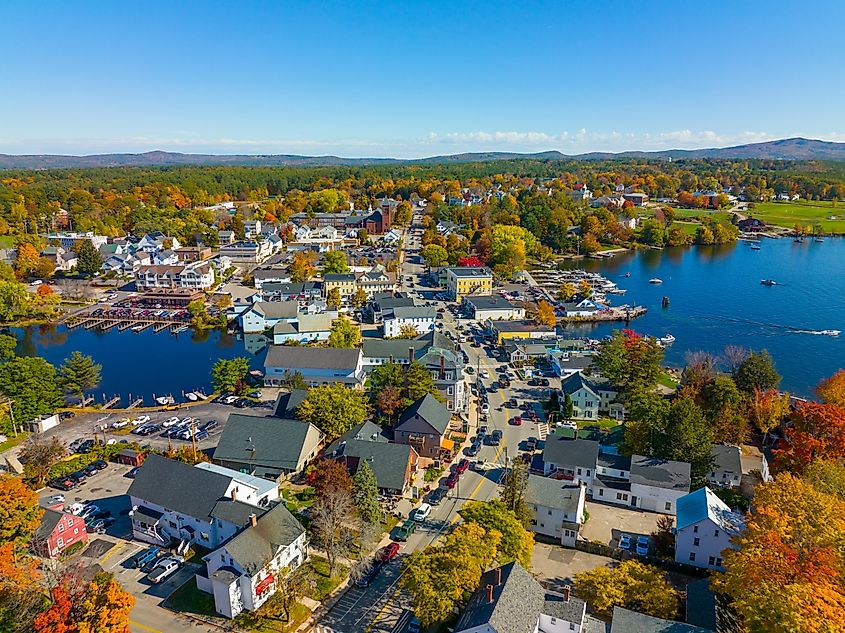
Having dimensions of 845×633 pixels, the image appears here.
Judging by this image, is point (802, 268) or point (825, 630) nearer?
point (825, 630)

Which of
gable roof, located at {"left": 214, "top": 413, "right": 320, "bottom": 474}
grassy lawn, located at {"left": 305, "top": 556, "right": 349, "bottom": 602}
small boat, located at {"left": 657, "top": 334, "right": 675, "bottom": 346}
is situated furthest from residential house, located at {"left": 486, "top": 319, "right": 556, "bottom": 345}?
grassy lawn, located at {"left": 305, "top": 556, "right": 349, "bottom": 602}

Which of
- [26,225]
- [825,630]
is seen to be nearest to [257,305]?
[825,630]

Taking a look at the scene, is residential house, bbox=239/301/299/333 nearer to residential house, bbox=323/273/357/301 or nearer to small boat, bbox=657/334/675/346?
residential house, bbox=323/273/357/301

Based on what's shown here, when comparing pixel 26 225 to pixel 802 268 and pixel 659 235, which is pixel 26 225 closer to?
pixel 659 235

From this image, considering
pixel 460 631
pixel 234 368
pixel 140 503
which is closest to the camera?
pixel 460 631

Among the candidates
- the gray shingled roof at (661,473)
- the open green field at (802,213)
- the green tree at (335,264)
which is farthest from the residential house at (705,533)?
the open green field at (802,213)

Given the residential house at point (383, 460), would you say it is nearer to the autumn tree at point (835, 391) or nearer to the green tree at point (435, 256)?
the autumn tree at point (835, 391)
